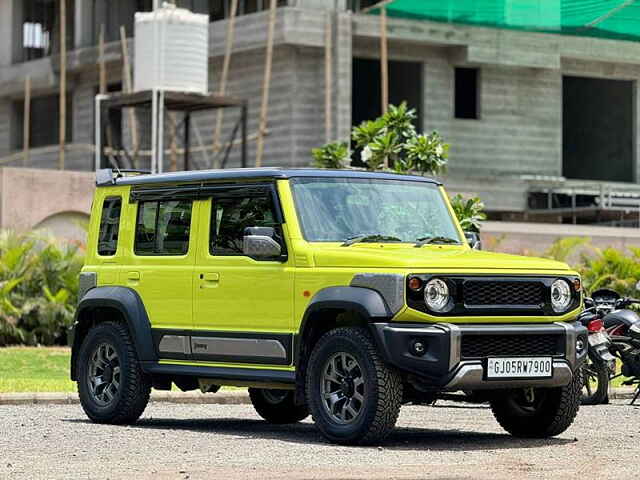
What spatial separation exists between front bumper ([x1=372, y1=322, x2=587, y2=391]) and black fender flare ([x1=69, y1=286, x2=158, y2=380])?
8.87 feet

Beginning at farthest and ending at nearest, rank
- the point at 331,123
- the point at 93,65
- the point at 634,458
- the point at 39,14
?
the point at 39,14 → the point at 93,65 → the point at 331,123 → the point at 634,458

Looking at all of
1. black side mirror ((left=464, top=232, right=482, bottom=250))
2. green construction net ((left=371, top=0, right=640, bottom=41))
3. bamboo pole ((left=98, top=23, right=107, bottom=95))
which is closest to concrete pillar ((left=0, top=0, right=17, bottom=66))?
bamboo pole ((left=98, top=23, right=107, bottom=95))

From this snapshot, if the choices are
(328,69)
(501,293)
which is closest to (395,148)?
(501,293)

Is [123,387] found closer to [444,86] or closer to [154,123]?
[154,123]

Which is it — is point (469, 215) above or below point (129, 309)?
above

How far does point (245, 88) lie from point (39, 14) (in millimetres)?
12840

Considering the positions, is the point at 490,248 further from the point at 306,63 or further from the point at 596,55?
the point at 596,55

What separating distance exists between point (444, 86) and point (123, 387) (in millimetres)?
27727

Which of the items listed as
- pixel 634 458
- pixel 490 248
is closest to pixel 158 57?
pixel 490 248

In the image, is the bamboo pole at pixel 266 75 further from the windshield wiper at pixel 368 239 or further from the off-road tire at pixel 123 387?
the windshield wiper at pixel 368 239

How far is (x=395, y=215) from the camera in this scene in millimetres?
13281

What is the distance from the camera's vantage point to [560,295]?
1257 cm

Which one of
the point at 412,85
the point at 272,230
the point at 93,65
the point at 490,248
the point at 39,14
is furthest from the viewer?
the point at 39,14

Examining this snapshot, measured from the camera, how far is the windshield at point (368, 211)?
12867 millimetres
